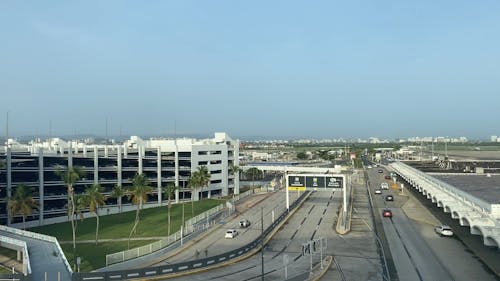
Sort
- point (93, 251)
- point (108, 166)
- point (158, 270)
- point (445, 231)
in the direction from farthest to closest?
1. point (108, 166)
2. point (445, 231)
3. point (93, 251)
4. point (158, 270)

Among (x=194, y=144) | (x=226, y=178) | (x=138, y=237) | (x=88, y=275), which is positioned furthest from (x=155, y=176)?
(x=88, y=275)

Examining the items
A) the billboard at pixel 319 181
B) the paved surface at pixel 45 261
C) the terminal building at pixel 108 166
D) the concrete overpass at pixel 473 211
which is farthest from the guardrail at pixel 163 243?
the concrete overpass at pixel 473 211

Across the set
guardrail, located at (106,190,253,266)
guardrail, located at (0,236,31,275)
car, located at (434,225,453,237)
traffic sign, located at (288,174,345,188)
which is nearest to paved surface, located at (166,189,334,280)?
traffic sign, located at (288,174,345,188)

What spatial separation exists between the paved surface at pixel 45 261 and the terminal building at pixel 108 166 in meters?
26.4

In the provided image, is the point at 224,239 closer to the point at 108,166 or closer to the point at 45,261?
the point at 45,261

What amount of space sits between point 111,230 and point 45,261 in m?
24.2

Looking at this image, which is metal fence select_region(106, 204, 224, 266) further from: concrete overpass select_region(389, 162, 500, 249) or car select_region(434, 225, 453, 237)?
car select_region(434, 225, 453, 237)

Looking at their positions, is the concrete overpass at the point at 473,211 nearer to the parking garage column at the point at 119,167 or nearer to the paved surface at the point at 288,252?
the paved surface at the point at 288,252

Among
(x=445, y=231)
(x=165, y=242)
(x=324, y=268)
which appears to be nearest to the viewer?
(x=324, y=268)

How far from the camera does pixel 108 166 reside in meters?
88.6

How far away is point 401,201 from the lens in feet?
305

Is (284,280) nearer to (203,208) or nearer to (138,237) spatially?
(138,237)

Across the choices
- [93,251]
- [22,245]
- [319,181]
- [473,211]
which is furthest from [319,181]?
[22,245]

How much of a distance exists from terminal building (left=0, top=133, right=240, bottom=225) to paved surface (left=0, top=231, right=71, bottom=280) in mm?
26379
